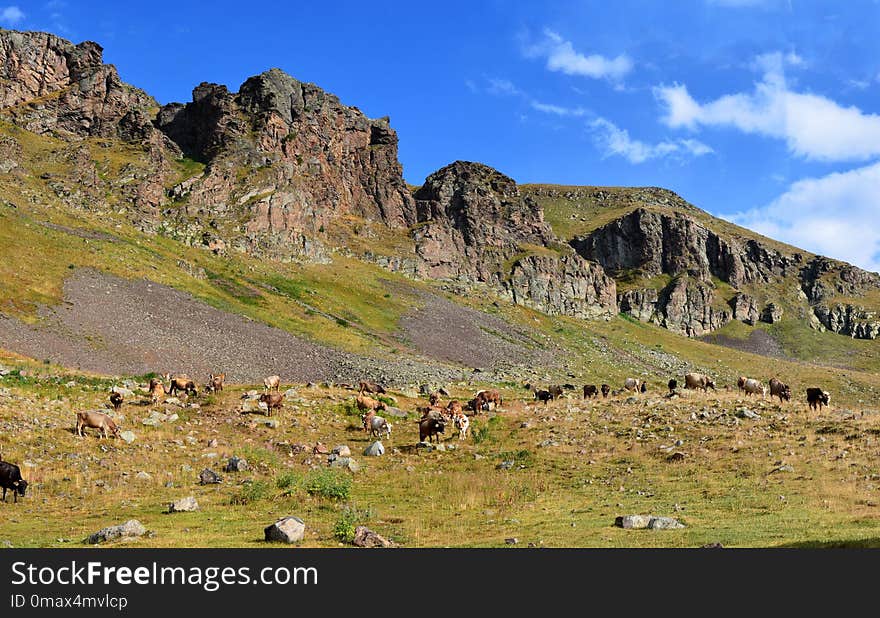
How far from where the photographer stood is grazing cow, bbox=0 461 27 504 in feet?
56.9

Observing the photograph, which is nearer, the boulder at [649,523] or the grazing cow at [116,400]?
the boulder at [649,523]

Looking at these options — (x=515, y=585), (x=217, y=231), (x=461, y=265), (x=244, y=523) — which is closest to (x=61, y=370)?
(x=244, y=523)

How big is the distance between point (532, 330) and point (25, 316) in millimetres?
102110

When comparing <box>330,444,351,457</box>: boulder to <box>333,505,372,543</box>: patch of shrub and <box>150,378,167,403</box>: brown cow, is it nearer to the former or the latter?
<box>333,505,372,543</box>: patch of shrub

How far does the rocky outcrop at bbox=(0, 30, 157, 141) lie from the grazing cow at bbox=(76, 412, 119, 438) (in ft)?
438

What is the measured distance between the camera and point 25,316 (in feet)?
189

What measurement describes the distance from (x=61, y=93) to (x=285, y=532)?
543 feet

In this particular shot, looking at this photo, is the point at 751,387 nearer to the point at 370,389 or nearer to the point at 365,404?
the point at 365,404

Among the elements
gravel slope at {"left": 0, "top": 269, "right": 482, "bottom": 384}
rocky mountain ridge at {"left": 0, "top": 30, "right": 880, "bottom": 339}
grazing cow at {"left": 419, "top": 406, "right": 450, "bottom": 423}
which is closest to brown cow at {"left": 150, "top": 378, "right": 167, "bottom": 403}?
grazing cow at {"left": 419, "top": 406, "right": 450, "bottom": 423}

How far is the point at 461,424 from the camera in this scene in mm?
29594

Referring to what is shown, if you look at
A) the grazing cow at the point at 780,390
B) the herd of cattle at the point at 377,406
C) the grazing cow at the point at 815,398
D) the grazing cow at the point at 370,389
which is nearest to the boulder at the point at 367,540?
the herd of cattle at the point at 377,406

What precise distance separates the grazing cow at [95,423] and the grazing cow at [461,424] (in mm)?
15667

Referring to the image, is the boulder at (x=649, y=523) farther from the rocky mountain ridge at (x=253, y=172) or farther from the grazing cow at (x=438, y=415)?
the rocky mountain ridge at (x=253, y=172)

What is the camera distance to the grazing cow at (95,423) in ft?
78.8
